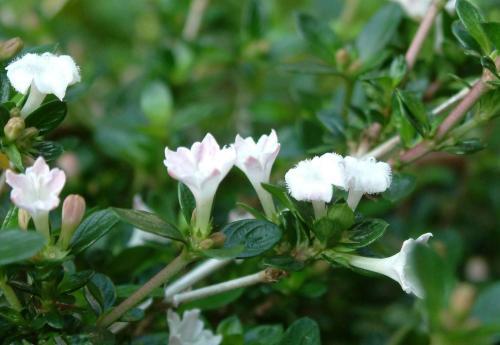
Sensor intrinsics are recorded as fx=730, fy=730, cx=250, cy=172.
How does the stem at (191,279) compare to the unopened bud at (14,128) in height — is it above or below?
below

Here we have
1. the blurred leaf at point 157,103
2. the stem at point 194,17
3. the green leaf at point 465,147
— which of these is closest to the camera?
the green leaf at point 465,147

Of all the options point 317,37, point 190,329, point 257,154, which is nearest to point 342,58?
point 317,37

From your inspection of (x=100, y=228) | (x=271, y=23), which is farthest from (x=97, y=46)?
(x=100, y=228)

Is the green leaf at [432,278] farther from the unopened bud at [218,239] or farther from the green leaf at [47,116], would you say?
the green leaf at [47,116]

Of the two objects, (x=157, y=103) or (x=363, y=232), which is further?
(x=157, y=103)

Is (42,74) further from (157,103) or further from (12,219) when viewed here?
(157,103)

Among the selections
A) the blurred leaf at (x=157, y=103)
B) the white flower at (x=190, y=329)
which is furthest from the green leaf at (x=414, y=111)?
the blurred leaf at (x=157, y=103)

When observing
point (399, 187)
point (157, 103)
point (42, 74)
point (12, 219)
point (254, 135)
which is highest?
point (42, 74)
